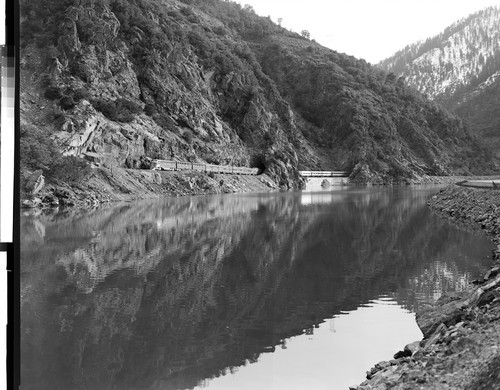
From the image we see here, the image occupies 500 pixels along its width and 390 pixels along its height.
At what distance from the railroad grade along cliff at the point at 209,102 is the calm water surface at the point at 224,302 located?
22.7m

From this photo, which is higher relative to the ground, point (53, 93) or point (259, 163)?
point (53, 93)

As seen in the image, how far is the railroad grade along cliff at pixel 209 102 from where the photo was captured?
194ft

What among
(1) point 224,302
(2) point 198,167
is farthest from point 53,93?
(1) point 224,302

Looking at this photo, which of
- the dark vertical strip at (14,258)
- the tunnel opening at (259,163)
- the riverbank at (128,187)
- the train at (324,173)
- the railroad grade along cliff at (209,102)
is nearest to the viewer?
the dark vertical strip at (14,258)

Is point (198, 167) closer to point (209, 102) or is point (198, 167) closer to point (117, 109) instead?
point (117, 109)

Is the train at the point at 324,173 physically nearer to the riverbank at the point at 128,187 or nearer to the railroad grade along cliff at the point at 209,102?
the railroad grade along cliff at the point at 209,102

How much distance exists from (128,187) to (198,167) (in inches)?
791

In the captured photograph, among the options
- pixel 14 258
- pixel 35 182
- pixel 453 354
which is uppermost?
pixel 14 258

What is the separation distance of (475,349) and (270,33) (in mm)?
169557

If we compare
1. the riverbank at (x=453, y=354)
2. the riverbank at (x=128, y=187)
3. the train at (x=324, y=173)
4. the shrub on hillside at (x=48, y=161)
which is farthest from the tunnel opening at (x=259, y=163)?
the riverbank at (x=453, y=354)

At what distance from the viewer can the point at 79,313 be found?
36.7 feet

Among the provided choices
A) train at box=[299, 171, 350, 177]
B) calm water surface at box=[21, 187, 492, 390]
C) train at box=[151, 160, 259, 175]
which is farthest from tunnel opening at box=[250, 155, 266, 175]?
calm water surface at box=[21, 187, 492, 390]

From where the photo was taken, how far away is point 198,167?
72875 millimetres

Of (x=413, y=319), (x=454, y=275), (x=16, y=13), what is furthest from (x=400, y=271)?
(x=16, y=13)
